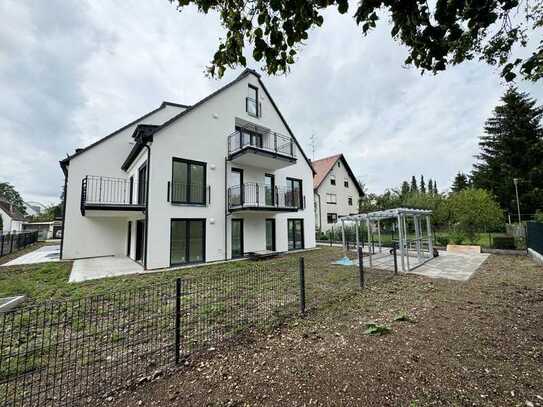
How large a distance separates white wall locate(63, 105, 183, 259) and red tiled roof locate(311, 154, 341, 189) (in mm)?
16296

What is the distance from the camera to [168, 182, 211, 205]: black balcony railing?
10.1 m

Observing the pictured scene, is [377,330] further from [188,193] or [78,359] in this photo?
[188,193]

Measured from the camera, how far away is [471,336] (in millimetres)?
3490

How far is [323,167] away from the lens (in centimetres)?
2661

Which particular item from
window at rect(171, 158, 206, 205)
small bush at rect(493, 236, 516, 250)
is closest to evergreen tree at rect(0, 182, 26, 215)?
window at rect(171, 158, 206, 205)

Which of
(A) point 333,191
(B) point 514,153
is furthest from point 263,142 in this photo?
(B) point 514,153

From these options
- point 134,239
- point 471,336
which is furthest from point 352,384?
point 134,239

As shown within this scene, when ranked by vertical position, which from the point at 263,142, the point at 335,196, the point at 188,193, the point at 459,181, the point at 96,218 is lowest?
the point at 96,218

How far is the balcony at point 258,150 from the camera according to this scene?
11.3 m

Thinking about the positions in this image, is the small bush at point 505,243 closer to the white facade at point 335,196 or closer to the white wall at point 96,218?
the white facade at point 335,196

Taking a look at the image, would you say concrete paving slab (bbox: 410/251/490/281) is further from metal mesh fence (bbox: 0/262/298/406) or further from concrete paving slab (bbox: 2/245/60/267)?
concrete paving slab (bbox: 2/245/60/267)

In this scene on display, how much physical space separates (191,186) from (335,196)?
19.0m

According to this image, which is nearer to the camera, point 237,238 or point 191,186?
point 191,186

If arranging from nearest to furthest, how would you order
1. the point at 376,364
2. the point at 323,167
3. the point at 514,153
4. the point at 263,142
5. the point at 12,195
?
1. the point at 376,364
2. the point at 263,142
3. the point at 514,153
4. the point at 323,167
5. the point at 12,195
